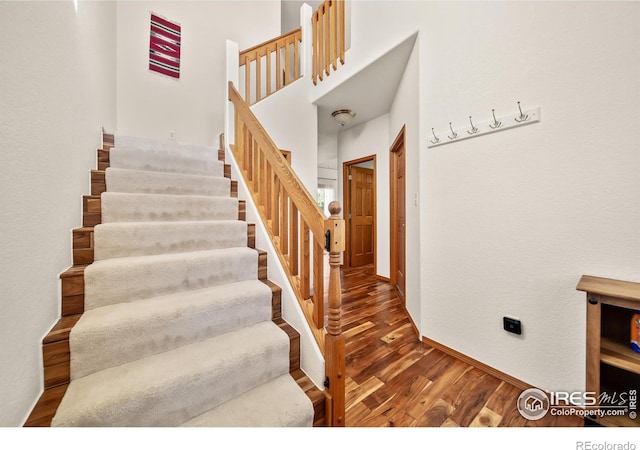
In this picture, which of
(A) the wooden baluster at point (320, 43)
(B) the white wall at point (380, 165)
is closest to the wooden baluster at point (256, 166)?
(A) the wooden baluster at point (320, 43)

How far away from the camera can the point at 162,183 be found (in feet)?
6.01

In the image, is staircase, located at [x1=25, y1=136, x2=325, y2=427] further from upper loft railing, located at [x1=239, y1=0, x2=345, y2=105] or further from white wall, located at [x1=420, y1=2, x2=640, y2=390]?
upper loft railing, located at [x1=239, y1=0, x2=345, y2=105]

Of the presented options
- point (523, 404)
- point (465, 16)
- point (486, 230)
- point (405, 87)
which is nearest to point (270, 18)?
point (405, 87)

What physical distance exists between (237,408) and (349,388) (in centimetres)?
74

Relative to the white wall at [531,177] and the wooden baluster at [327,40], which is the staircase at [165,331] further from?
the wooden baluster at [327,40]

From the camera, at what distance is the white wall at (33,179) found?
2.32ft

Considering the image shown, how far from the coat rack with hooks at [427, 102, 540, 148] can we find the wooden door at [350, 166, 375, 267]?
243 cm

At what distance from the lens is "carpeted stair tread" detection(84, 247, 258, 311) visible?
1.13 meters

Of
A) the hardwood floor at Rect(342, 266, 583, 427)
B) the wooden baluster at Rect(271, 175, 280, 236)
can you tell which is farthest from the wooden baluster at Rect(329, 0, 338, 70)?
the hardwood floor at Rect(342, 266, 583, 427)

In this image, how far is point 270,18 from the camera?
3.92 meters

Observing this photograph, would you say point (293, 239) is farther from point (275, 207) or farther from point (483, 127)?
point (483, 127)

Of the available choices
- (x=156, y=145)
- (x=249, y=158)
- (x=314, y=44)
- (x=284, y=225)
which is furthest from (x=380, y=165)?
(x=156, y=145)

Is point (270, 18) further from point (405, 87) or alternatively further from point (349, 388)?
point (349, 388)
